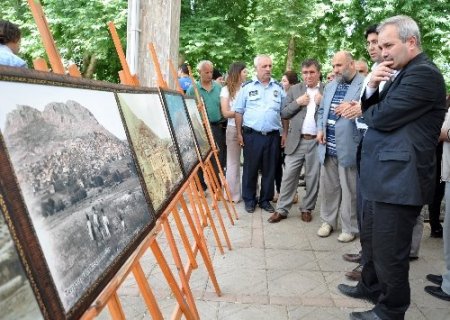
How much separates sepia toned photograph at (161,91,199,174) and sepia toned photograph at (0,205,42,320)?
1959mm

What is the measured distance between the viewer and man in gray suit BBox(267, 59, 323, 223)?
4.81m

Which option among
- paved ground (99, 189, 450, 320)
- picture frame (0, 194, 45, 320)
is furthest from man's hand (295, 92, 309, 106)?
picture frame (0, 194, 45, 320)

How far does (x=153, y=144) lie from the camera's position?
2.28 meters

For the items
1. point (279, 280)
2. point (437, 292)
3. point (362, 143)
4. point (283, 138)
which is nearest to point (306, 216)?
point (283, 138)

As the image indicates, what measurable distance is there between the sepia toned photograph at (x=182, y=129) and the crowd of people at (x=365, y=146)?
46.5 inches

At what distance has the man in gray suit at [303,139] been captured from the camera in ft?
15.8

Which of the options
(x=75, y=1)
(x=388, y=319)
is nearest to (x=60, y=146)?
(x=388, y=319)

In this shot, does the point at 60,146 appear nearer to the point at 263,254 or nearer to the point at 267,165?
the point at 263,254

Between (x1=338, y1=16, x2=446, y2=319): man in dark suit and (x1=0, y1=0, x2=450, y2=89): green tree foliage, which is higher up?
(x1=0, y1=0, x2=450, y2=89): green tree foliage

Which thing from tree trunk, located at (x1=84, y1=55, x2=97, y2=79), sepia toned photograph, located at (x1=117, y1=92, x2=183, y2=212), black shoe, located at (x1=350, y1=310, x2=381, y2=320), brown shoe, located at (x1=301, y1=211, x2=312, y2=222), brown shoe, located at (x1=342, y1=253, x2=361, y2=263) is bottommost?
brown shoe, located at (x1=301, y1=211, x2=312, y2=222)

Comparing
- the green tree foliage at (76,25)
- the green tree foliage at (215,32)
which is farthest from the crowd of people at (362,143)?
the green tree foliage at (215,32)

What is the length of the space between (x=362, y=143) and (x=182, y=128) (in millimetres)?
1286

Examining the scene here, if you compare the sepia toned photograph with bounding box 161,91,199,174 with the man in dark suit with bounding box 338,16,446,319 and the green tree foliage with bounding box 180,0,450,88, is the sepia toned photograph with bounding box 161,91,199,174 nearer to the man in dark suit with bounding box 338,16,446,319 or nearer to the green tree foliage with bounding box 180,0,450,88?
the man in dark suit with bounding box 338,16,446,319

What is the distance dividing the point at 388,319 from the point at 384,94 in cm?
138
